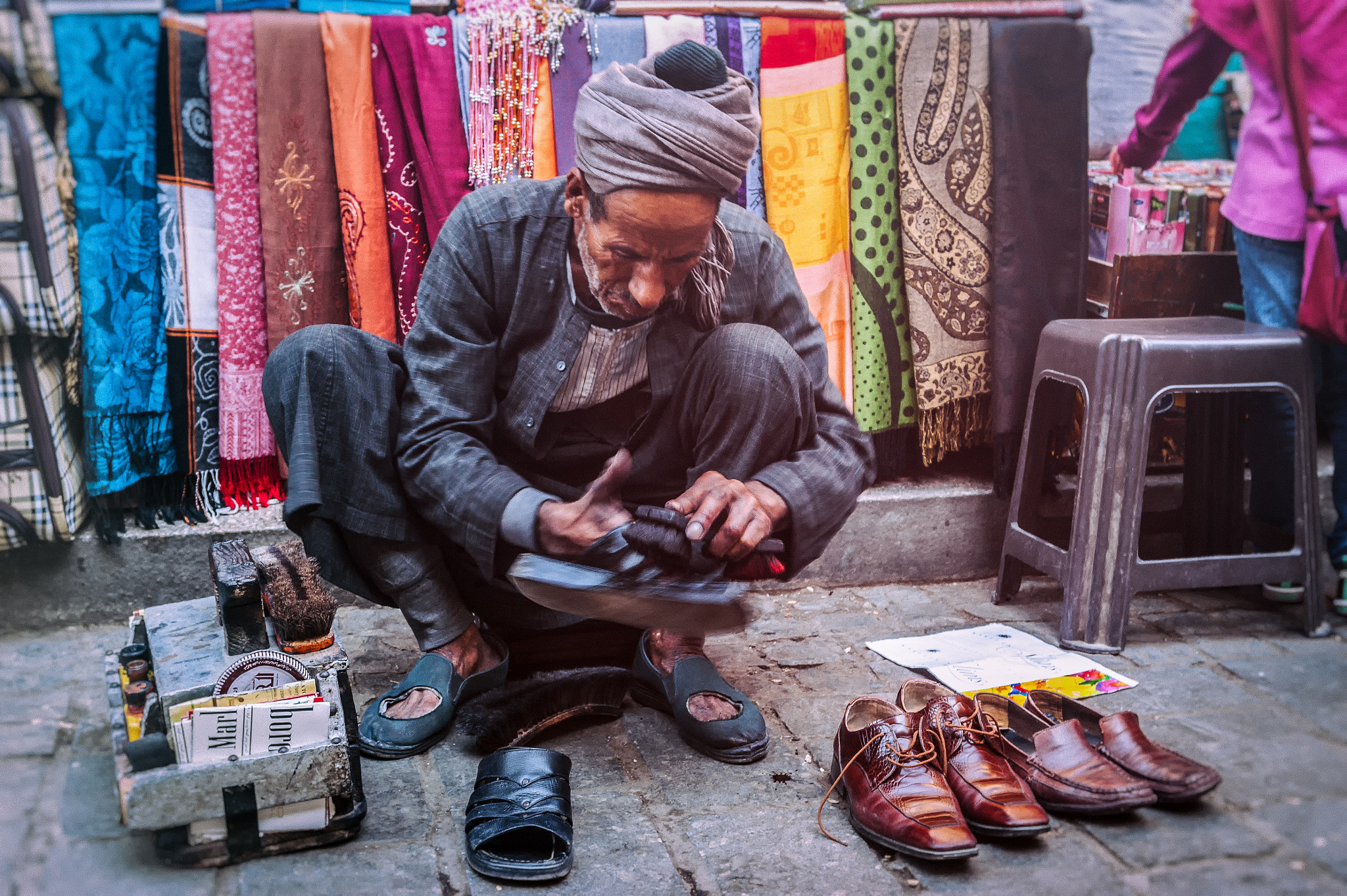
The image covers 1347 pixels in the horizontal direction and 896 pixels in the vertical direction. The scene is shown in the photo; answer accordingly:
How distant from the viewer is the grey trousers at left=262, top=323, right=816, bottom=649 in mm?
1319

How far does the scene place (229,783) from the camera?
3.38ft

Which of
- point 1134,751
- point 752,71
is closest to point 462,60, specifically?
point 752,71

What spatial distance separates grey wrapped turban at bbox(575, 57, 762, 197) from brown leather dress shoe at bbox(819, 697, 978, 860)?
627mm

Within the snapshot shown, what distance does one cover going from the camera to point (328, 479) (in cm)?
132

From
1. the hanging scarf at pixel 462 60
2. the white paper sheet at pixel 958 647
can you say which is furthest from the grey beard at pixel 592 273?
the white paper sheet at pixel 958 647

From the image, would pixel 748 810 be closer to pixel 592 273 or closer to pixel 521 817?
pixel 521 817

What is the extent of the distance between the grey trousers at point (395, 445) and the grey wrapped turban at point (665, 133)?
0.85ft

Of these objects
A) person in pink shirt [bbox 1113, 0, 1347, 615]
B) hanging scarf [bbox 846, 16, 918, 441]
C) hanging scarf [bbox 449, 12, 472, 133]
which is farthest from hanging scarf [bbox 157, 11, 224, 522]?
person in pink shirt [bbox 1113, 0, 1347, 615]

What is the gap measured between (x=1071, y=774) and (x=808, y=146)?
1.11 m

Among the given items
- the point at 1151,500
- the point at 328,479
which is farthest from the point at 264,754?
the point at 1151,500

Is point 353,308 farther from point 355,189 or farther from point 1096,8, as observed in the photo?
point 1096,8

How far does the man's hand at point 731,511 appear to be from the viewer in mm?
1177

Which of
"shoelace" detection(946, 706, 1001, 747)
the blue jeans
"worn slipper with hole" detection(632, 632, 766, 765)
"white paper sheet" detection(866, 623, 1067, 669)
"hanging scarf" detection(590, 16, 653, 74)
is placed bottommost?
"white paper sheet" detection(866, 623, 1067, 669)

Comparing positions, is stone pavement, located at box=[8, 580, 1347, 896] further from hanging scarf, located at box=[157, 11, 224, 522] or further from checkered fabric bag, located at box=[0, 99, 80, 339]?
checkered fabric bag, located at box=[0, 99, 80, 339]
